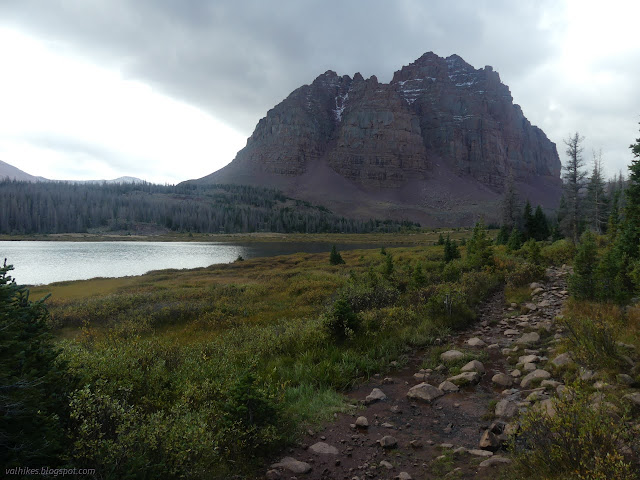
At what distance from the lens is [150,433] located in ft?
14.0

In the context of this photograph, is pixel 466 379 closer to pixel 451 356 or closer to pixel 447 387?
pixel 447 387

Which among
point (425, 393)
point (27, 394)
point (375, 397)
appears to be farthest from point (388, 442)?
point (27, 394)

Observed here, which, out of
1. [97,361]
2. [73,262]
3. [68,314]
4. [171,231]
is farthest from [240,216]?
[97,361]

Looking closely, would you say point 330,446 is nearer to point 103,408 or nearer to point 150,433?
point 150,433

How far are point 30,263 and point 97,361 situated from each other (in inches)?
2581

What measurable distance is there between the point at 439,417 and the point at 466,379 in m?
1.54

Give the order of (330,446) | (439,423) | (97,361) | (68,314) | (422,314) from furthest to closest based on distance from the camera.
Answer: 1. (68,314)
2. (422,314)
3. (97,361)
4. (439,423)
5. (330,446)

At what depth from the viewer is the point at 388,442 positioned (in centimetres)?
536

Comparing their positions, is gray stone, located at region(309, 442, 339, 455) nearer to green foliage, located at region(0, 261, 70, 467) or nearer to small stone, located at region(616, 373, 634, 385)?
green foliage, located at region(0, 261, 70, 467)

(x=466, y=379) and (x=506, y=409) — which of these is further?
(x=466, y=379)

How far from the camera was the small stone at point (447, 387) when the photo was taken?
284 inches

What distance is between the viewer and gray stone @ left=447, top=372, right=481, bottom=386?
7.33 metres

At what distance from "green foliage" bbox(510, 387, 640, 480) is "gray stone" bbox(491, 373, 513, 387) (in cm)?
318

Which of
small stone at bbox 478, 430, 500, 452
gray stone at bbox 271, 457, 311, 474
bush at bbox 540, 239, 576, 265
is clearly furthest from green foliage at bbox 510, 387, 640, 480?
bush at bbox 540, 239, 576, 265
